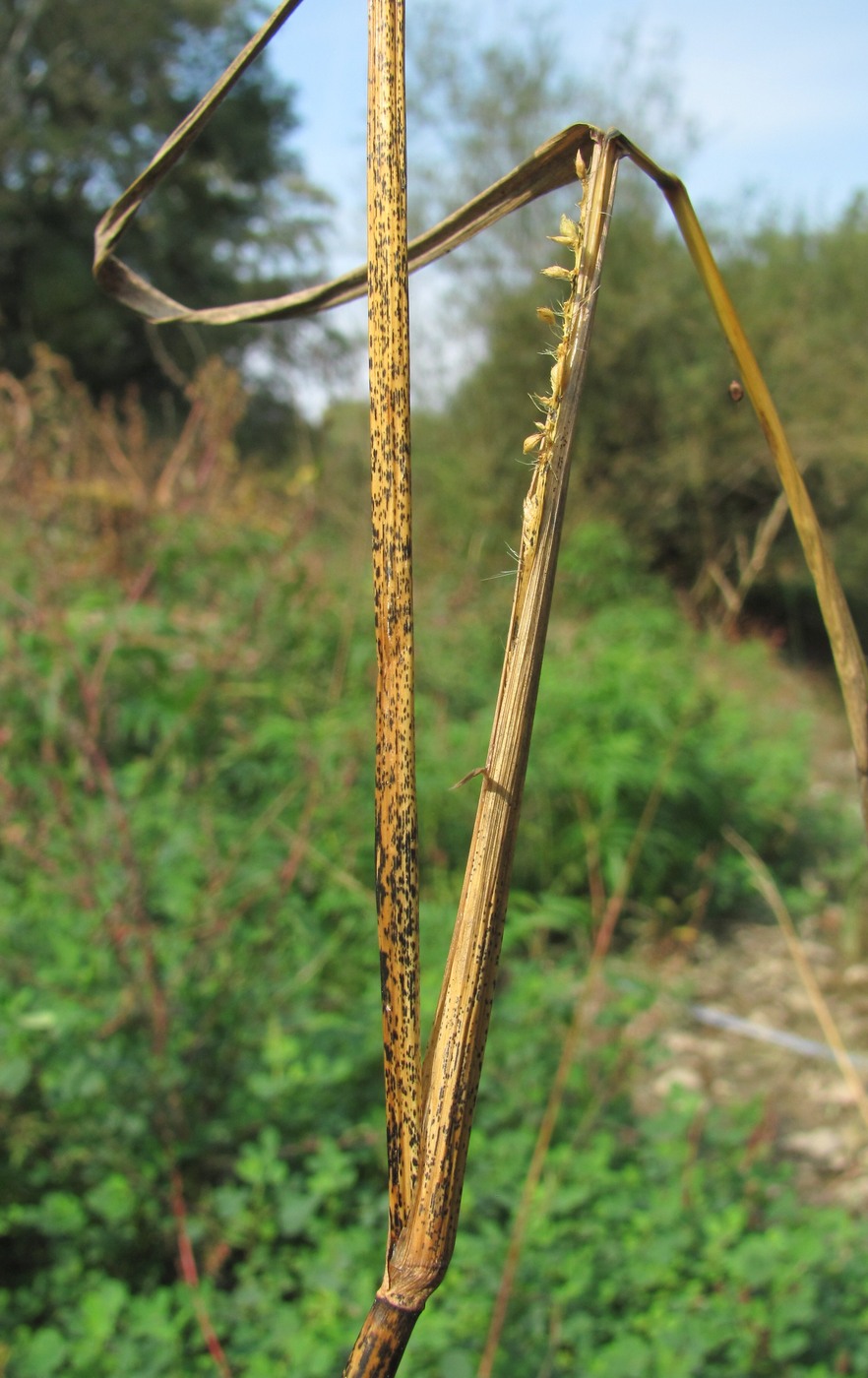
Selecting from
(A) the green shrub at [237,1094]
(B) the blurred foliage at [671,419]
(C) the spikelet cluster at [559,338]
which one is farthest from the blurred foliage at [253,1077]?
(B) the blurred foliage at [671,419]

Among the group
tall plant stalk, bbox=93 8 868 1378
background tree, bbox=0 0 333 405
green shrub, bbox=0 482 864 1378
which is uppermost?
background tree, bbox=0 0 333 405

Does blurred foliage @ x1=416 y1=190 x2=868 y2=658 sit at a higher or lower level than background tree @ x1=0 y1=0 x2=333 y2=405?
lower

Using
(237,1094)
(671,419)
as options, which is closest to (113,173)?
(671,419)

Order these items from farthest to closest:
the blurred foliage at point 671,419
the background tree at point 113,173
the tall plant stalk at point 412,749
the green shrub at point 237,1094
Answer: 1. the background tree at point 113,173
2. the blurred foliage at point 671,419
3. the green shrub at point 237,1094
4. the tall plant stalk at point 412,749

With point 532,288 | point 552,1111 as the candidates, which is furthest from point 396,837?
point 532,288

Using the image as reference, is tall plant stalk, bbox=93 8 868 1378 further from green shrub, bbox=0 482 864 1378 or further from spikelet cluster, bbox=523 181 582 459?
green shrub, bbox=0 482 864 1378

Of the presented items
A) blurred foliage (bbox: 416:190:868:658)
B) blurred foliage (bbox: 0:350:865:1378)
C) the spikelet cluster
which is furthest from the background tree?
the spikelet cluster

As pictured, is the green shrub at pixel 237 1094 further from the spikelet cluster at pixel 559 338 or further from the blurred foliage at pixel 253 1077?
the spikelet cluster at pixel 559 338

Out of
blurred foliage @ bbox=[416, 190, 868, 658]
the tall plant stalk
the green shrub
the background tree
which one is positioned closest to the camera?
the tall plant stalk
